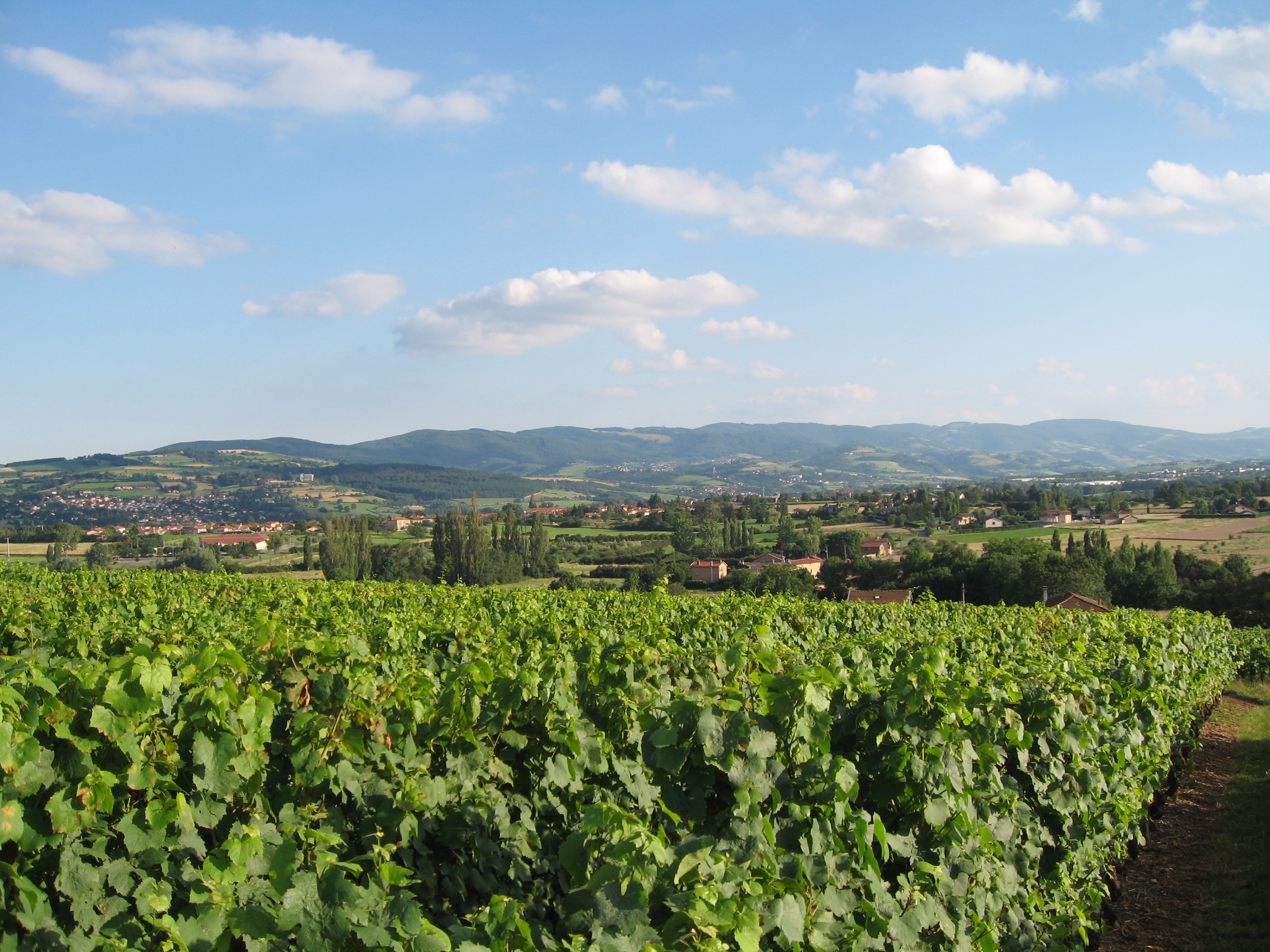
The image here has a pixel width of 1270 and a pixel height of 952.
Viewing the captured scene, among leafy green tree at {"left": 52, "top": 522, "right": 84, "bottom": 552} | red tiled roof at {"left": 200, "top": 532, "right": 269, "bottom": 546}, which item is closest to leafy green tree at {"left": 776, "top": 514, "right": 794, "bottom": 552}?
red tiled roof at {"left": 200, "top": 532, "right": 269, "bottom": 546}

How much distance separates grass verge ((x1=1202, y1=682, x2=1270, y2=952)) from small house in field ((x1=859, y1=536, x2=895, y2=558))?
64985 mm

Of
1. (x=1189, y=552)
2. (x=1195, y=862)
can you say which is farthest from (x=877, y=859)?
(x=1189, y=552)

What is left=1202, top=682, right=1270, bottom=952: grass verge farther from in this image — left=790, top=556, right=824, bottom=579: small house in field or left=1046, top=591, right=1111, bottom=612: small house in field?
left=790, top=556, right=824, bottom=579: small house in field

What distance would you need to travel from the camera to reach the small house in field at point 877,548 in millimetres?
77875

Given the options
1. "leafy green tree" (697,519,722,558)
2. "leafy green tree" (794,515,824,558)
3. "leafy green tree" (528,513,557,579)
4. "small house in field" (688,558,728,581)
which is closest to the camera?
"small house in field" (688,558,728,581)

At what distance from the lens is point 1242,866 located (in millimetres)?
8391

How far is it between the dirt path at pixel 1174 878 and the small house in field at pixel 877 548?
6614cm

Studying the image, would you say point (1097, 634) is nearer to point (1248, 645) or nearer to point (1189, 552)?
point (1248, 645)

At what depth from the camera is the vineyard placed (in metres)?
2.42

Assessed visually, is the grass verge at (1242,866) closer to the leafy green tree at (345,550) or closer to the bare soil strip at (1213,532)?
the leafy green tree at (345,550)

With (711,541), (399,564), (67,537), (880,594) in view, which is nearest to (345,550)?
(399,564)

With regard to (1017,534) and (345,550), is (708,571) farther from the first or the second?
(1017,534)

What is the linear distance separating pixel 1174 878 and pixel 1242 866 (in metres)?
0.84

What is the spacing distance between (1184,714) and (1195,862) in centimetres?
380
